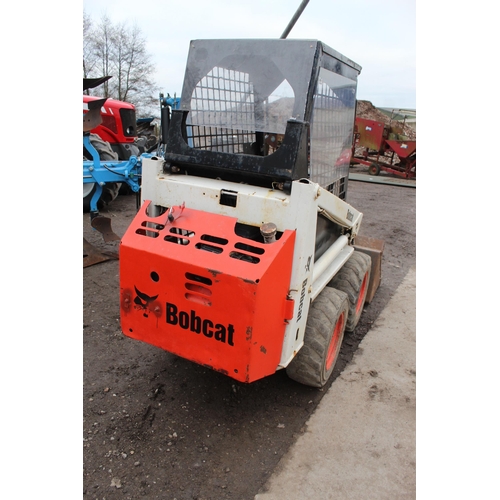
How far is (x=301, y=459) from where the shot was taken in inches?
97.7

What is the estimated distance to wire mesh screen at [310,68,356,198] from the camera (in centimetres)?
273

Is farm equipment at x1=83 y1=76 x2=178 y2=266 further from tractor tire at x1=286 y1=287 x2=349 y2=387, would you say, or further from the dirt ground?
tractor tire at x1=286 y1=287 x2=349 y2=387

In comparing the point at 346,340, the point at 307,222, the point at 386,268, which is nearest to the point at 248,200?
the point at 307,222

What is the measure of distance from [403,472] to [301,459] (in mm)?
576

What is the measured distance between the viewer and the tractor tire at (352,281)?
12.1 ft

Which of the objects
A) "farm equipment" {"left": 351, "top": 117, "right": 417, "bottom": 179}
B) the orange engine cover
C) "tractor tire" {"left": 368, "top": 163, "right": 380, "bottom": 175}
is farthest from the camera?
"tractor tire" {"left": 368, "top": 163, "right": 380, "bottom": 175}

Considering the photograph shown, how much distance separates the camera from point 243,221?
2498mm

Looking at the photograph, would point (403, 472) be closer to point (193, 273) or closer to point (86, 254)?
point (193, 273)

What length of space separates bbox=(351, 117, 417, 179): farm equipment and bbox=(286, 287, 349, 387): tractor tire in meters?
10.9

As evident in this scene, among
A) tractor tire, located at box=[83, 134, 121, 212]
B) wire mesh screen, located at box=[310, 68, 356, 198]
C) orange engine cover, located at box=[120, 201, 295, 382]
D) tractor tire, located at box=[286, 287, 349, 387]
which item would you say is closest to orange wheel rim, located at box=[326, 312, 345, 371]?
tractor tire, located at box=[286, 287, 349, 387]

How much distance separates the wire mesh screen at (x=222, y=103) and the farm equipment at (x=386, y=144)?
430 inches

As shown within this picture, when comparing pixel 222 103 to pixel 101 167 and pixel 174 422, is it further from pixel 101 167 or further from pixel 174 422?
pixel 101 167

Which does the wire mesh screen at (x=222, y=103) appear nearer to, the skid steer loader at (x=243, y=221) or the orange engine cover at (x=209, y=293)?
the skid steer loader at (x=243, y=221)

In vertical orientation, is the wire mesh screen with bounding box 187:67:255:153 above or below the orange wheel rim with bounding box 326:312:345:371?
above
